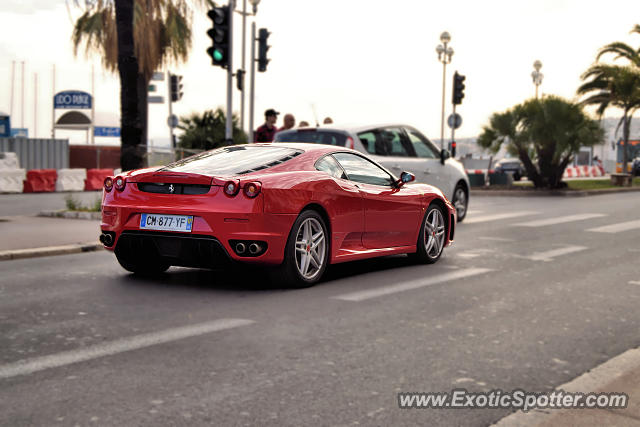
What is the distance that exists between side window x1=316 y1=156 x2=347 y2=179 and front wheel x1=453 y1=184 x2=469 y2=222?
7.23 meters

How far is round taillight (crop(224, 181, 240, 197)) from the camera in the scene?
22.8 feet

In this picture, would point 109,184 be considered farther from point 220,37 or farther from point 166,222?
point 220,37

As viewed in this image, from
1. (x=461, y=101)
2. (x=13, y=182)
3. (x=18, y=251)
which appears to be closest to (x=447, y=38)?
(x=461, y=101)

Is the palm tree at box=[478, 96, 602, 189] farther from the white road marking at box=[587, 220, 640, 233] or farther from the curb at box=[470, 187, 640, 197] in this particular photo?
the white road marking at box=[587, 220, 640, 233]

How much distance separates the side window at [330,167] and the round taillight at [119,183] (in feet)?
5.86

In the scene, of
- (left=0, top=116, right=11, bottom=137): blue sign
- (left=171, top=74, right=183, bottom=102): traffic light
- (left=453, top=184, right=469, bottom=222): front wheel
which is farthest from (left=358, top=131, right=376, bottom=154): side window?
(left=0, top=116, right=11, bottom=137): blue sign

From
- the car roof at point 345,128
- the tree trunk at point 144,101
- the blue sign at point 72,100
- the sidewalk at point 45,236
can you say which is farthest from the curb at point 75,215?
the blue sign at point 72,100

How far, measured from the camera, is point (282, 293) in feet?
23.5

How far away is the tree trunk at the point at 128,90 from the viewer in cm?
1521

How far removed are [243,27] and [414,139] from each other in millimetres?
22392

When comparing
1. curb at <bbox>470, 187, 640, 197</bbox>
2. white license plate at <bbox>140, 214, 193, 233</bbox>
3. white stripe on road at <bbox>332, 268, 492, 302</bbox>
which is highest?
white license plate at <bbox>140, 214, 193, 233</bbox>

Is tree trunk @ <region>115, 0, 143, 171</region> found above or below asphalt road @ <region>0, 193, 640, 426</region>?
above

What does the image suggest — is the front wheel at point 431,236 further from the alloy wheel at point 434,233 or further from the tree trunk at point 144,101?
the tree trunk at point 144,101

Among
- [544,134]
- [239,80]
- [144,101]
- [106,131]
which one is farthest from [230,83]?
[106,131]
